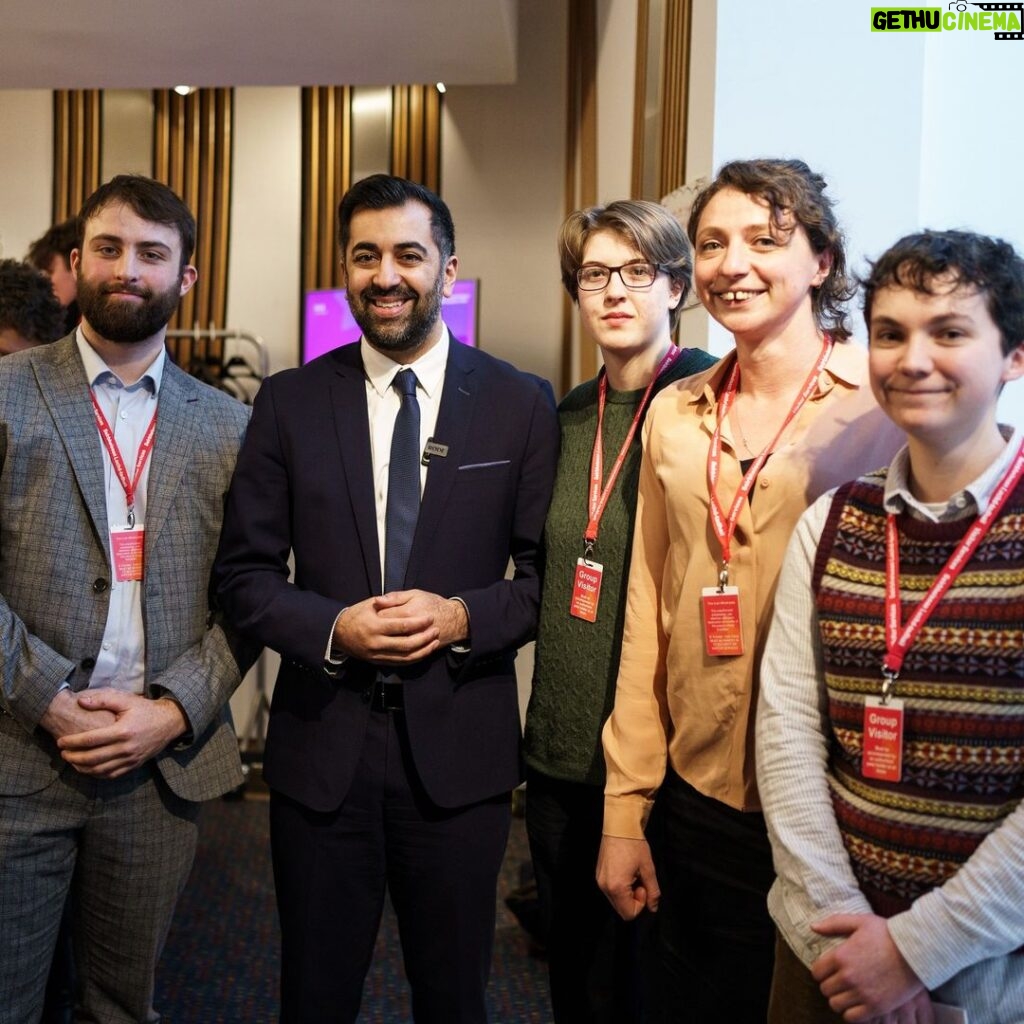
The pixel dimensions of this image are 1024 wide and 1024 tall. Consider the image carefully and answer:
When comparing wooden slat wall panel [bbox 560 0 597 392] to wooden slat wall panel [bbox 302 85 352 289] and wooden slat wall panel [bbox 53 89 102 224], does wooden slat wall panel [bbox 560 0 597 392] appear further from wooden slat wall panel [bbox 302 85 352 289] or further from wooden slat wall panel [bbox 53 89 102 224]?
wooden slat wall panel [bbox 53 89 102 224]

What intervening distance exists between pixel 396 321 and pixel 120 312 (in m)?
0.61

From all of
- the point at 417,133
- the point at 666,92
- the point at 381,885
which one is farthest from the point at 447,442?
the point at 417,133

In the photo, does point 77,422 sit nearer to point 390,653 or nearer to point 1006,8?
point 390,653

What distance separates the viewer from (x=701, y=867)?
1.71 m

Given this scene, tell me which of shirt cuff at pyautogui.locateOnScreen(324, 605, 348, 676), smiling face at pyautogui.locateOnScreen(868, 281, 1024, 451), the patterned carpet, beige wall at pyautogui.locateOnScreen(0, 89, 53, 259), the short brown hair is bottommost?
the patterned carpet

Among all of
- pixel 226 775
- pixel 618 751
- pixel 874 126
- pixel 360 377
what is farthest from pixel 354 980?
pixel 874 126

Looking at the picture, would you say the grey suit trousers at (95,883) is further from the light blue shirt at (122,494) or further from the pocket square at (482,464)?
the pocket square at (482,464)

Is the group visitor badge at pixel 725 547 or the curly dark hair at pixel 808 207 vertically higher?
the curly dark hair at pixel 808 207

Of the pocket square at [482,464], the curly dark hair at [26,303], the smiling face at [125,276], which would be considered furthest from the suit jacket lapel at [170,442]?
the curly dark hair at [26,303]

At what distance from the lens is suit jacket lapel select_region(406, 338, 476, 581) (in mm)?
1972

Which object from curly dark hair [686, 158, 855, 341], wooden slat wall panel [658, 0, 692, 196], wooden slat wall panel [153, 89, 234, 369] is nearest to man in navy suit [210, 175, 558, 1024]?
curly dark hair [686, 158, 855, 341]

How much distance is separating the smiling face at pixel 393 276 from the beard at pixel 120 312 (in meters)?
0.45

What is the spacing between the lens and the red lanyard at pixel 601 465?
2018 mm

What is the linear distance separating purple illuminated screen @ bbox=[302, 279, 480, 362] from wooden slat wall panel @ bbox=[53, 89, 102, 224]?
172 cm
